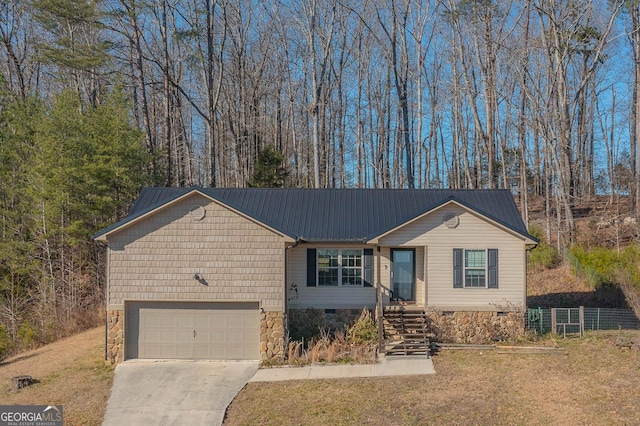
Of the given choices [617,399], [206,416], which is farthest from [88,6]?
[617,399]

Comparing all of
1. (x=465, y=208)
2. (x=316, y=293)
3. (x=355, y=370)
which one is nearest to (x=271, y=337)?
(x=316, y=293)

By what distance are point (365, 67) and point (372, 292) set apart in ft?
73.3

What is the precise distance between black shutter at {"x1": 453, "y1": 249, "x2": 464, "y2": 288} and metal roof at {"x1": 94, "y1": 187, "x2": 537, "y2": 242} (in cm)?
145

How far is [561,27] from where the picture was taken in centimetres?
2394

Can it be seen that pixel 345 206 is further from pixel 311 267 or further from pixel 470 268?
pixel 470 268

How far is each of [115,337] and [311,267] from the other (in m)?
6.09

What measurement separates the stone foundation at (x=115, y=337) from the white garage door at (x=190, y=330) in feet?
0.74

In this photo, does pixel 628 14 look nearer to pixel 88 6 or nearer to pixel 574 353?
pixel 574 353

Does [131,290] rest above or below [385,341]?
above

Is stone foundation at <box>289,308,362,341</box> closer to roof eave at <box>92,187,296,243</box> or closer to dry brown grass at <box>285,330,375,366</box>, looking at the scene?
dry brown grass at <box>285,330,375,366</box>

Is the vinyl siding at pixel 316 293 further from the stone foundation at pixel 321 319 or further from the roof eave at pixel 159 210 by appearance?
the roof eave at pixel 159 210

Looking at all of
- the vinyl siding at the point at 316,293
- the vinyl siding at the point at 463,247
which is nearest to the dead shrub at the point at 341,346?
the vinyl siding at the point at 316,293

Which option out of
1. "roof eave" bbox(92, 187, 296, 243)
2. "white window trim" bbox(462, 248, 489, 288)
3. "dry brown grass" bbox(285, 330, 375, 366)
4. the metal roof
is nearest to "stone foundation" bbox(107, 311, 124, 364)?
"roof eave" bbox(92, 187, 296, 243)

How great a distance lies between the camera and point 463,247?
49.1 ft
